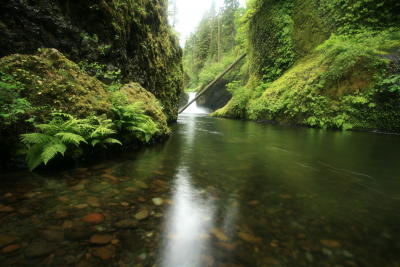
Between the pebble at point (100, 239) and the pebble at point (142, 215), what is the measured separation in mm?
355

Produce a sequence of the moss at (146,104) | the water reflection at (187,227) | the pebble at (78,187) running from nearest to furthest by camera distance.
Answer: the water reflection at (187,227) → the pebble at (78,187) → the moss at (146,104)

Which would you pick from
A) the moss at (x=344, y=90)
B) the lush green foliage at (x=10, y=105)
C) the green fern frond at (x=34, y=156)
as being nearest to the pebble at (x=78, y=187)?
the green fern frond at (x=34, y=156)

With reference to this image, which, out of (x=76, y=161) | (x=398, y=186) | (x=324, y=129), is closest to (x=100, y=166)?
(x=76, y=161)

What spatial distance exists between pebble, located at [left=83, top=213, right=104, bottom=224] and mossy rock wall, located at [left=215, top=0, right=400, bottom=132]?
1126cm

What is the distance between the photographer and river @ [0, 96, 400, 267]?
1.51 m

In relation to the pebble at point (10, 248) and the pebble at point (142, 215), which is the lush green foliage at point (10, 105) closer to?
the pebble at point (10, 248)

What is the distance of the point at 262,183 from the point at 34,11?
7.08 m

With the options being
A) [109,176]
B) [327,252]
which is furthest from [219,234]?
[109,176]

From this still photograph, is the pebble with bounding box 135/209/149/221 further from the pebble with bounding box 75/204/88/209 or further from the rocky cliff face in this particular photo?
the rocky cliff face

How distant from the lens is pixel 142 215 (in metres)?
2.07

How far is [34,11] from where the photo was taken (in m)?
5.33

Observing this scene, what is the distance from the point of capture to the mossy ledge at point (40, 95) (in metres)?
3.01

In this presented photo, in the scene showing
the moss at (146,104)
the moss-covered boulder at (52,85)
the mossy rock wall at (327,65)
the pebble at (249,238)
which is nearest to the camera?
the pebble at (249,238)

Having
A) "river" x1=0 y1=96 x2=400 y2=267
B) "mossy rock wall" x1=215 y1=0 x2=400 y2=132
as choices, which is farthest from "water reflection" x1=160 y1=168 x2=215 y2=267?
"mossy rock wall" x1=215 y1=0 x2=400 y2=132
